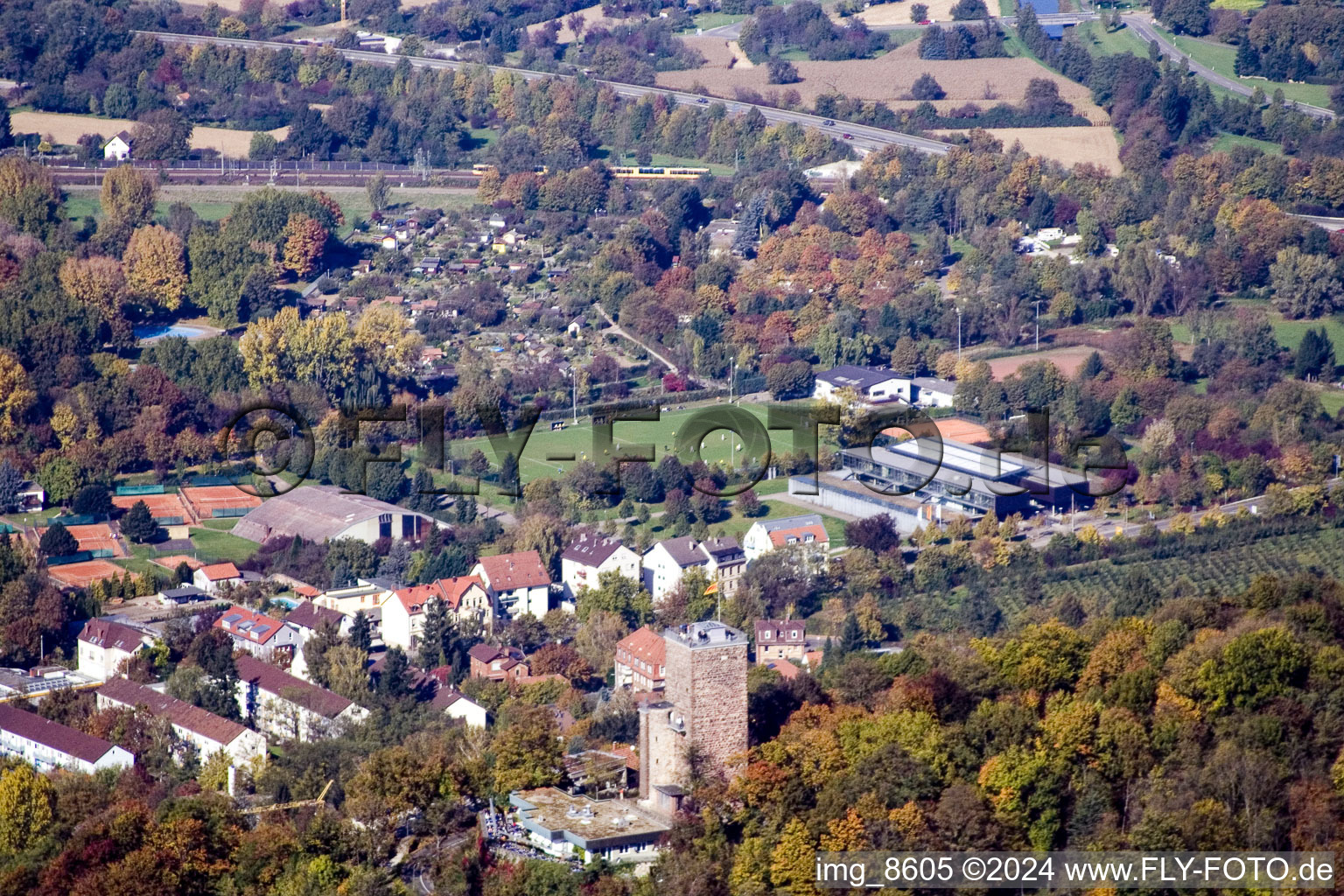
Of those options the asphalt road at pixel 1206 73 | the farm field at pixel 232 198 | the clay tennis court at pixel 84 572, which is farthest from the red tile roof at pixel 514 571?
A: the asphalt road at pixel 1206 73

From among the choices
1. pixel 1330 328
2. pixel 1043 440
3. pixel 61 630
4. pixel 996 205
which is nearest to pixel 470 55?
pixel 996 205

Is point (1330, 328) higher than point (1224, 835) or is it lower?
lower

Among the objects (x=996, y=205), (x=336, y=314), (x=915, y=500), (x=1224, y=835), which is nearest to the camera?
(x=1224, y=835)

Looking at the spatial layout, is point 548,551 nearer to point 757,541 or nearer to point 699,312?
point 757,541

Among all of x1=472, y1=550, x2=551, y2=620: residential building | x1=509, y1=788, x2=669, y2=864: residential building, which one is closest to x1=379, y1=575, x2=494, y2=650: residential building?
x1=472, y1=550, x2=551, y2=620: residential building

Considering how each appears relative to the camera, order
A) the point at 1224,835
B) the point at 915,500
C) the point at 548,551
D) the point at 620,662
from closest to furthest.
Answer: the point at 1224,835 → the point at 620,662 → the point at 548,551 → the point at 915,500

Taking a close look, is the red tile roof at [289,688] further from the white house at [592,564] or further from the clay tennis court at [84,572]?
the white house at [592,564]

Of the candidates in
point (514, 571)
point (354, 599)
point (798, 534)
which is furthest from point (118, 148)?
point (798, 534)

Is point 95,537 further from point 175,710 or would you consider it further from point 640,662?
point 640,662
